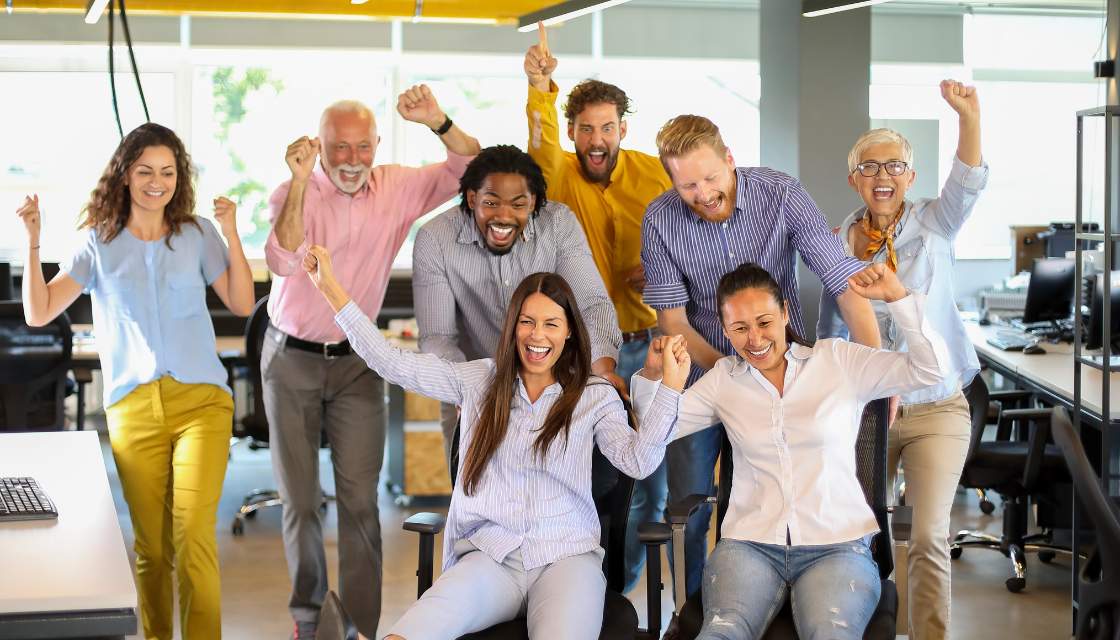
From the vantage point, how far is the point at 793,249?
3.32 metres

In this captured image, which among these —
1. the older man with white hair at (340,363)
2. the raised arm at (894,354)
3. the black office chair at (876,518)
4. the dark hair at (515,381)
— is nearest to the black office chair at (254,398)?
the older man with white hair at (340,363)

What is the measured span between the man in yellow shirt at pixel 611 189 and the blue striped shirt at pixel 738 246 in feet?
1.07

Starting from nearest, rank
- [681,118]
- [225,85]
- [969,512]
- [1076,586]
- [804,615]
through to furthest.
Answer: [804,615] → [681,118] → [1076,586] → [969,512] → [225,85]

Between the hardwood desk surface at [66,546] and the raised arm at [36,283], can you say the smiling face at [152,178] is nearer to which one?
the raised arm at [36,283]

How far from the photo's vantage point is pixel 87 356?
5922 mm

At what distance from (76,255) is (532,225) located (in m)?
1.24

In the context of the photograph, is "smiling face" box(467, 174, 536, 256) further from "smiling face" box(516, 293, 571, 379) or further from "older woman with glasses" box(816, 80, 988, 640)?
"older woman with glasses" box(816, 80, 988, 640)

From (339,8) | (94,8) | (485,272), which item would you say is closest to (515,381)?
(485,272)

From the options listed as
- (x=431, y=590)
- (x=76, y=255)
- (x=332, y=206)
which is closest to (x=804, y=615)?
(x=431, y=590)

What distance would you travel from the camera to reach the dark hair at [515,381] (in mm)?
2977

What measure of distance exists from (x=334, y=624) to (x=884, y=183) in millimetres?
1920

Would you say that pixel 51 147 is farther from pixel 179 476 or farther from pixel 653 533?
pixel 653 533

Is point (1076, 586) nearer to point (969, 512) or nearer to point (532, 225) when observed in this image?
point (969, 512)

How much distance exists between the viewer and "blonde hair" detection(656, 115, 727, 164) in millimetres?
3088
